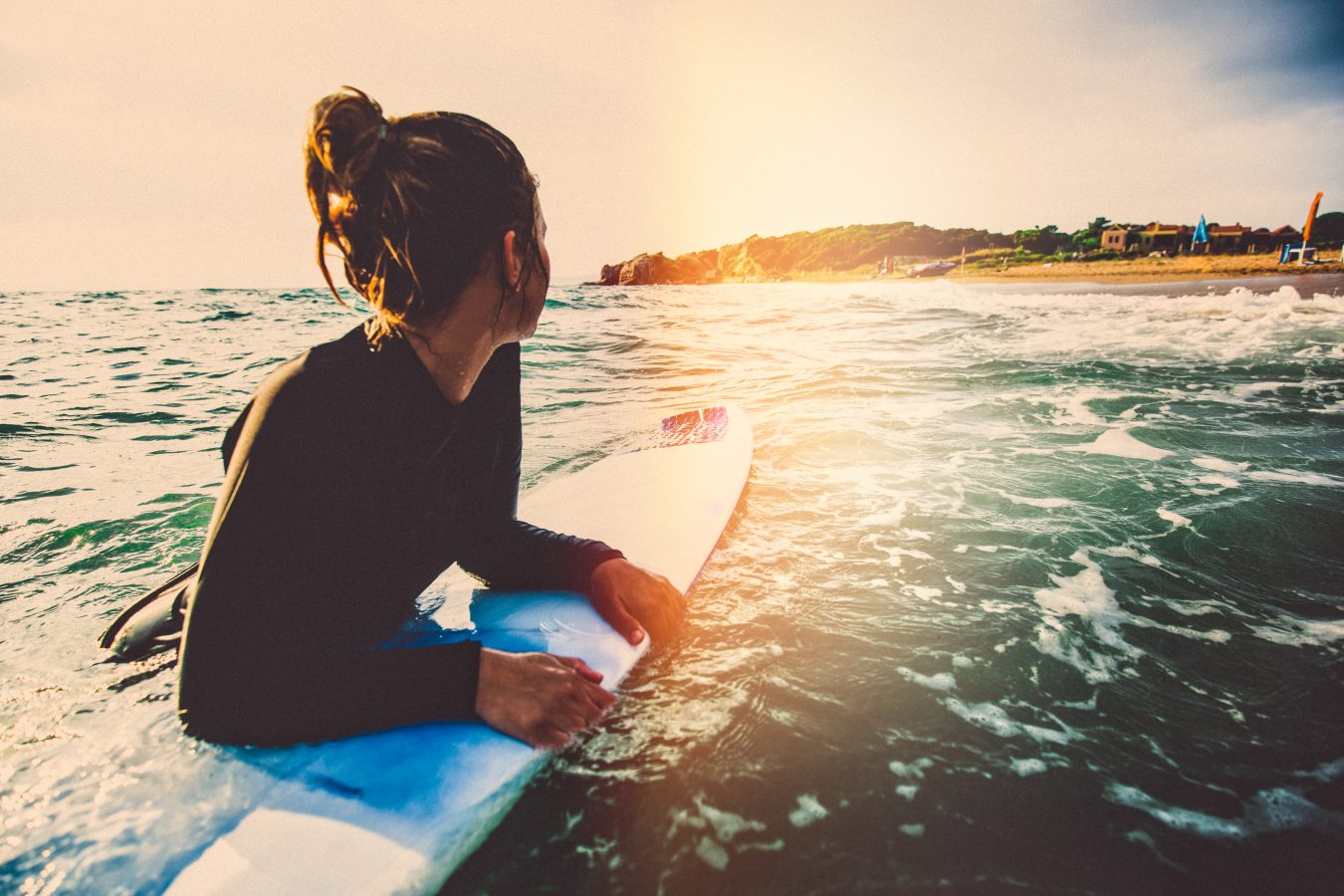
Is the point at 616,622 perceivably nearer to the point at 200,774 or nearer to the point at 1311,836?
the point at 200,774

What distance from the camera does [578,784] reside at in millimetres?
1385

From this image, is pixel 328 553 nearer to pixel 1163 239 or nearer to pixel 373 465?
pixel 373 465

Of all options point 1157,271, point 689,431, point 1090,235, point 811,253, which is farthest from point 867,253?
point 689,431

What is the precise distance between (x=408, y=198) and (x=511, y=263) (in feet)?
0.79

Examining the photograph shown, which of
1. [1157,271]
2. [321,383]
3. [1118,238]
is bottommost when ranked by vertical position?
[321,383]

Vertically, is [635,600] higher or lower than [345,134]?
lower

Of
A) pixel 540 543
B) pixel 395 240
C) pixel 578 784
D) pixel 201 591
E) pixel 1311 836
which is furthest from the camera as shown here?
pixel 540 543

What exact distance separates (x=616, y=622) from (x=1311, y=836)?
171 centimetres

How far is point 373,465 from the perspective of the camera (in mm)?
1195

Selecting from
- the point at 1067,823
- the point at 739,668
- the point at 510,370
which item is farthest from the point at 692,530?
the point at 1067,823

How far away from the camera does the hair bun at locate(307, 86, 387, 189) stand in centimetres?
102

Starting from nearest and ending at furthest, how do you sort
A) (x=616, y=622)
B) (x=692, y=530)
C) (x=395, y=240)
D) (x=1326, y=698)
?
(x=395, y=240), (x=1326, y=698), (x=616, y=622), (x=692, y=530)

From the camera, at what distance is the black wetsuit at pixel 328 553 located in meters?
0.99

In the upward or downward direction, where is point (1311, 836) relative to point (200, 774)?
downward
